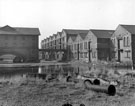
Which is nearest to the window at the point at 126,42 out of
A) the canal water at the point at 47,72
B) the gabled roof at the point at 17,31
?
the canal water at the point at 47,72

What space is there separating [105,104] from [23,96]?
12.5 ft

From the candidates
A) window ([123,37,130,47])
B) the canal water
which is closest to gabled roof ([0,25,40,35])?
window ([123,37,130,47])

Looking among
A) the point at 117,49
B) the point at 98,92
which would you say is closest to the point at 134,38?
the point at 117,49

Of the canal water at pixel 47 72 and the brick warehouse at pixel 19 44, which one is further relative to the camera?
the brick warehouse at pixel 19 44

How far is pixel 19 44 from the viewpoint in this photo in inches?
1710

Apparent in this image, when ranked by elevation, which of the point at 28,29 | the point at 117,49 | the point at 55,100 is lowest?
the point at 55,100

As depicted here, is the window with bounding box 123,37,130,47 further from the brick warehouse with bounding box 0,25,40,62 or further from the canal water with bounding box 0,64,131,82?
the brick warehouse with bounding box 0,25,40,62

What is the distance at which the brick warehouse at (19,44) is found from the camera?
41656mm

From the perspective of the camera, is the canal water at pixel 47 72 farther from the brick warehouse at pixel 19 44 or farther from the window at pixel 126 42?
the brick warehouse at pixel 19 44

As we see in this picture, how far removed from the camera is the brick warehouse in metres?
41.7

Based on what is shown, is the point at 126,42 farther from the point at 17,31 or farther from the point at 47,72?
the point at 17,31

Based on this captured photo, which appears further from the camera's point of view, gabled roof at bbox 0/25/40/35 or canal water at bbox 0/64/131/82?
gabled roof at bbox 0/25/40/35

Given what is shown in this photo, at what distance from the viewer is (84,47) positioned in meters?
42.9

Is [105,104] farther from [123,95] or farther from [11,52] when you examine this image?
[11,52]
